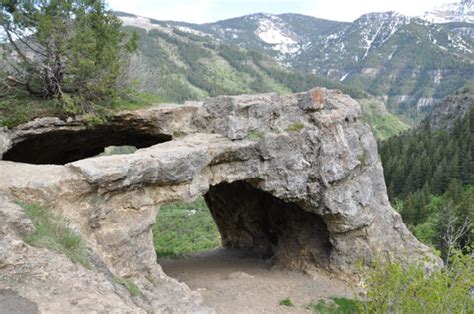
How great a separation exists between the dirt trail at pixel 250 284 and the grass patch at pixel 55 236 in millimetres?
7966

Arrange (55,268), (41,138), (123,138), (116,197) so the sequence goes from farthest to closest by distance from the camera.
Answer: (123,138)
(41,138)
(116,197)
(55,268)

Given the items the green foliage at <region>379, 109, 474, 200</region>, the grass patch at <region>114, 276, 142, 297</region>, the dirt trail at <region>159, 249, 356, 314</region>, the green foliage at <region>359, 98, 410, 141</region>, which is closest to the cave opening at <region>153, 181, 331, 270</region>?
the dirt trail at <region>159, 249, 356, 314</region>

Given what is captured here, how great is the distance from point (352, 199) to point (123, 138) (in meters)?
13.0

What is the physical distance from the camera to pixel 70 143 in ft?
73.4

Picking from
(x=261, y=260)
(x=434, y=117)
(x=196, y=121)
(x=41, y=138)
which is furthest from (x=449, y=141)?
(x=41, y=138)

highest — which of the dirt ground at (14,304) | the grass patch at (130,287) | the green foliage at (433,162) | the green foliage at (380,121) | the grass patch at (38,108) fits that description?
the grass patch at (38,108)

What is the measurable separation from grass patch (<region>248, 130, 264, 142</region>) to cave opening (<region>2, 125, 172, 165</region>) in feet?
13.9

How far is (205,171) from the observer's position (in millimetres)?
18953

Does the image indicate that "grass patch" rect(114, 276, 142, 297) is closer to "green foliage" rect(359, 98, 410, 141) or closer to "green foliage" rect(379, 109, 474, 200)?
"green foliage" rect(379, 109, 474, 200)

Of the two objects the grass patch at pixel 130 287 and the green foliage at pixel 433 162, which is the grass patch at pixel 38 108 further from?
the green foliage at pixel 433 162

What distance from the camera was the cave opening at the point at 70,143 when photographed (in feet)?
66.8

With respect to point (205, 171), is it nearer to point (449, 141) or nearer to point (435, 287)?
point (435, 287)

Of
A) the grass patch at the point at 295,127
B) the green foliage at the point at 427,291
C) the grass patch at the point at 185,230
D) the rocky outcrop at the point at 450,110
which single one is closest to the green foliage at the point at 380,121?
the rocky outcrop at the point at 450,110

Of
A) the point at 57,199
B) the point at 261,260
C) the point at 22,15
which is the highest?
the point at 22,15
